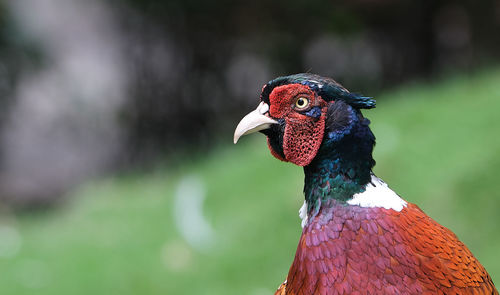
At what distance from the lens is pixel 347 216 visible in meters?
1.53

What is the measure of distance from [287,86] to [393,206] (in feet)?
1.27

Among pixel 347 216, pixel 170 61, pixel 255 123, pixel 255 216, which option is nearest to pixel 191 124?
pixel 170 61

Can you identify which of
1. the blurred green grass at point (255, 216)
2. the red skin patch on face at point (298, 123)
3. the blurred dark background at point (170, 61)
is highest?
the blurred dark background at point (170, 61)

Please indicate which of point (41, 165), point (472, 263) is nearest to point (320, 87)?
point (472, 263)

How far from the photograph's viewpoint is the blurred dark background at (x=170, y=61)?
586 cm

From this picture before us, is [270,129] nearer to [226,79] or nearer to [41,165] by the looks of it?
[226,79]

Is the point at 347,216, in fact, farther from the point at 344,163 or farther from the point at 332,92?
the point at 332,92

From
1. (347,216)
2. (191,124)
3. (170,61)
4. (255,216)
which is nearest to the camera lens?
(347,216)

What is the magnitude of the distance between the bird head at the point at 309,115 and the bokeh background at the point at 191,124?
1.97 metres

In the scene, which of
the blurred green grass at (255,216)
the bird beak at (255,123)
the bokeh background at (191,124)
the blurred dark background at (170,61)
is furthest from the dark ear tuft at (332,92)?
the blurred dark background at (170,61)

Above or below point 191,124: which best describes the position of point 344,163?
below

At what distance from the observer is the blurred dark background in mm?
5863

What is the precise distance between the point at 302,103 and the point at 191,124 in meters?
4.86

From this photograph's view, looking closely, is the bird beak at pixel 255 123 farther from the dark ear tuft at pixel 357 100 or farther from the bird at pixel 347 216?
the dark ear tuft at pixel 357 100
